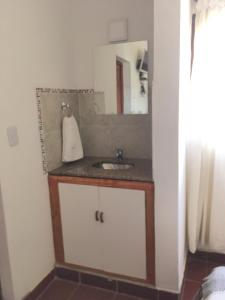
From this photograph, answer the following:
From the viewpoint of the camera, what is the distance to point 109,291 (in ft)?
6.55

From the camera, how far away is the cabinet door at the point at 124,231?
1.81 metres

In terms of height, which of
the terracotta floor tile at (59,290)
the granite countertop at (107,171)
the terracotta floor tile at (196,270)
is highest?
the granite countertop at (107,171)

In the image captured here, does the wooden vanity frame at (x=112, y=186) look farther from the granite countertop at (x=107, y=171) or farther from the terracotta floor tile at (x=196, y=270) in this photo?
the terracotta floor tile at (x=196, y=270)

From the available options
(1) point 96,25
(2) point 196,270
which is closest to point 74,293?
(2) point 196,270

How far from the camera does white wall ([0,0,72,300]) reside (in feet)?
5.37

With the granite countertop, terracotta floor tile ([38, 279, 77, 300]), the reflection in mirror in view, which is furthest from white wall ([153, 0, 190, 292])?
terracotta floor tile ([38, 279, 77, 300])

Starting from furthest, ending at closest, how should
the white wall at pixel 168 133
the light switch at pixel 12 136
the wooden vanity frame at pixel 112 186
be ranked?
the wooden vanity frame at pixel 112 186 < the light switch at pixel 12 136 < the white wall at pixel 168 133

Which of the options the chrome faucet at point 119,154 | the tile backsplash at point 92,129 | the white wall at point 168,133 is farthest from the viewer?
the chrome faucet at point 119,154

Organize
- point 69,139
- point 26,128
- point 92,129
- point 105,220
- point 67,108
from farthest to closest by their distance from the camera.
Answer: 1. point 92,129
2. point 67,108
3. point 69,139
4. point 105,220
5. point 26,128

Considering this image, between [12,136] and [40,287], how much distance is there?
112 cm

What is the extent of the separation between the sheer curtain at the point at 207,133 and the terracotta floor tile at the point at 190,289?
0.24 m

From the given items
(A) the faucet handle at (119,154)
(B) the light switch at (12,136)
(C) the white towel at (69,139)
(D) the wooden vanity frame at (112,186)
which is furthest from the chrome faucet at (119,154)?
(B) the light switch at (12,136)

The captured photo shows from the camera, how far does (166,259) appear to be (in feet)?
5.84

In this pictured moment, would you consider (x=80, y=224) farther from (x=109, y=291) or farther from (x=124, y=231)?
(x=109, y=291)
